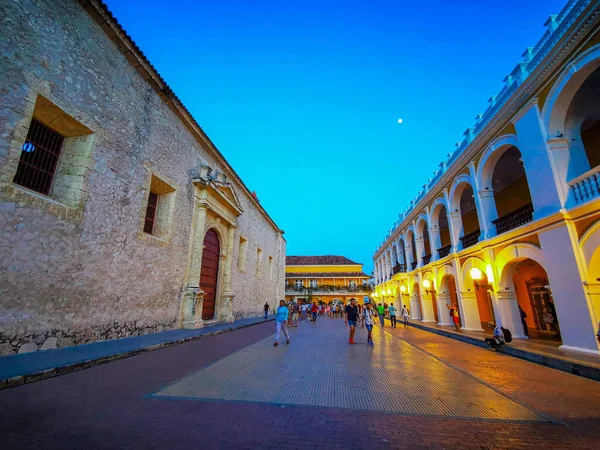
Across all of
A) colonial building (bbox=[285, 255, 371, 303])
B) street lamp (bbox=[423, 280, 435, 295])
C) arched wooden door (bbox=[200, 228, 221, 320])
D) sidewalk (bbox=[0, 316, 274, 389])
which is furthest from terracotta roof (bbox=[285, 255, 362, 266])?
sidewalk (bbox=[0, 316, 274, 389])

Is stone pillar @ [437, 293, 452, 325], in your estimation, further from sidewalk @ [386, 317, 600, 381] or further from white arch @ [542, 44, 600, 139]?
white arch @ [542, 44, 600, 139]

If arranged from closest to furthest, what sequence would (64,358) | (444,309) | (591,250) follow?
(64,358) < (591,250) < (444,309)

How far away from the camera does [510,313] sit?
34.2 ft

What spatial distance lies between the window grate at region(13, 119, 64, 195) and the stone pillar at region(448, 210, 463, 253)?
624 inches

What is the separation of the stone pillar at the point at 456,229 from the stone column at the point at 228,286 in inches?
478

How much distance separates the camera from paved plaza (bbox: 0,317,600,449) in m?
2.87

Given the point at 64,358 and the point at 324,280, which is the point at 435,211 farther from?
the point at 324,280

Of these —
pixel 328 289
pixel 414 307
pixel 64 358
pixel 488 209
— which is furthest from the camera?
pixel 328 289

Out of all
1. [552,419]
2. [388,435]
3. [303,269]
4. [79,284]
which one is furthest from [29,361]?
[303,269]

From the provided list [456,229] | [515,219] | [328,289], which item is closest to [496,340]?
[515,219]

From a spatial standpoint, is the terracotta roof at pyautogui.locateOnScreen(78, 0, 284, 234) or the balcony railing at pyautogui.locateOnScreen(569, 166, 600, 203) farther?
the terracotta roof at pyautogui.locateOnScreen(78, 0, 284, 234)

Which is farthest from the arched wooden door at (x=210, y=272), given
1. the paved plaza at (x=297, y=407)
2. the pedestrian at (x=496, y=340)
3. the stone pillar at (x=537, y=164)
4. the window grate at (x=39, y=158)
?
the stone pillar at (x=537, y=164)

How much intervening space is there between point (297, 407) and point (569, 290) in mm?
8273

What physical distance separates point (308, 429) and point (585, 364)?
655 centimetres
